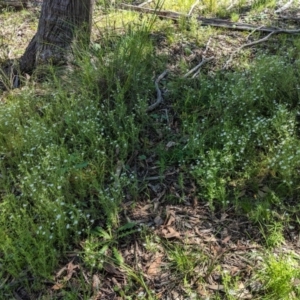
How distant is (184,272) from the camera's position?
2314 millimetres

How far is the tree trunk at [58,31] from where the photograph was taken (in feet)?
12.6

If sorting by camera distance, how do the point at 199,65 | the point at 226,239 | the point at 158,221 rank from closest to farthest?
the point at 226,239 → the point at 158,221 → the point at 199,65

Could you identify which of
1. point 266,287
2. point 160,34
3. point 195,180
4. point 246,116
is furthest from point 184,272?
point 160,34

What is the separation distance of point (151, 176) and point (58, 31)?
78.8 inches

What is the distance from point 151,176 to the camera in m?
3.02

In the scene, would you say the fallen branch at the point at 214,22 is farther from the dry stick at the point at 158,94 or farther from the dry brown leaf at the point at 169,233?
the dry brown leaf at the point at 169,233

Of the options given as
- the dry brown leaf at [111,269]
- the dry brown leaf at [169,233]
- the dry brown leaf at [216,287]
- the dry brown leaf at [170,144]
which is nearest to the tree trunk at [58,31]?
the dry brown leaf at [170,144]

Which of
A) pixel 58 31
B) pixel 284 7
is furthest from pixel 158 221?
pixel 284 7

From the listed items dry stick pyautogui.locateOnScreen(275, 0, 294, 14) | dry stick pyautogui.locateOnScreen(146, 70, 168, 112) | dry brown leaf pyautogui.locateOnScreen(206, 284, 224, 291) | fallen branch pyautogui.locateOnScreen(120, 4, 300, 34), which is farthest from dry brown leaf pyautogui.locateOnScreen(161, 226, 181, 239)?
dry stick pyautogui.locateOnScreen(275, 0, 294, 14)

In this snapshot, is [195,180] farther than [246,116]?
No

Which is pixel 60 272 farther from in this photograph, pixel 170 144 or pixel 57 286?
pixel 170 144

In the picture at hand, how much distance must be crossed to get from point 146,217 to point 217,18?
3.48 meters

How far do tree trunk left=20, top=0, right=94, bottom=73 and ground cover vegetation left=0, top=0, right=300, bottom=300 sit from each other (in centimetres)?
14

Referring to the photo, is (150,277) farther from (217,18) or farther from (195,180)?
(217,18)
